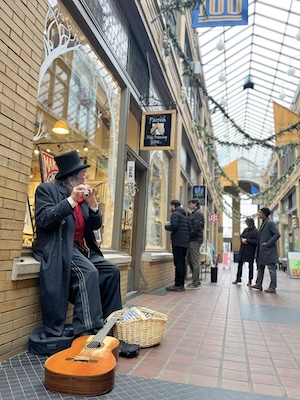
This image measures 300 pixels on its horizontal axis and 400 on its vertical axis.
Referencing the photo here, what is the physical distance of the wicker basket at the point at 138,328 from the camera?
2855mm

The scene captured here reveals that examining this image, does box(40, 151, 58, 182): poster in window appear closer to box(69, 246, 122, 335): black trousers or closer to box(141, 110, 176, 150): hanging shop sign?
box(69, 246, 122, 335): black trousers

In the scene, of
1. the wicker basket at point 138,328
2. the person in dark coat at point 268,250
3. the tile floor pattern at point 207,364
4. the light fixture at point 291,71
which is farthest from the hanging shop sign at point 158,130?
the light fixture at point 291,71

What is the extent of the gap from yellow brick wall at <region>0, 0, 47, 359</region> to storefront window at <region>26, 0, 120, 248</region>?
0.49m

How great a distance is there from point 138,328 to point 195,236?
441 cm

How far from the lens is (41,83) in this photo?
10.9 feet

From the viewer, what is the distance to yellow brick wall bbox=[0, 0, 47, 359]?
2467 millimetres

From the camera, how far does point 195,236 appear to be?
715 centimetres

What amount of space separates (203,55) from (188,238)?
41.0ft

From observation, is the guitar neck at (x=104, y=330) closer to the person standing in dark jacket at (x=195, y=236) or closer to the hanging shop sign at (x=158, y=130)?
the hanging shop sign at (x=158, y=130)

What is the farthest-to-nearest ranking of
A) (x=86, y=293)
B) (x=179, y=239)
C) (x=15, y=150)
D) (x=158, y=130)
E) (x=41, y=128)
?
(x=179, y=239), (x=158, y=130), (x=41, y=128), (x=86, y=293), (x=15, y=150)

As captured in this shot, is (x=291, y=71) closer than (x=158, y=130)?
No

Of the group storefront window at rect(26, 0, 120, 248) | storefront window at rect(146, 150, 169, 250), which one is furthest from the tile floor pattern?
storefront window at rect(146, 150, 169, 250)

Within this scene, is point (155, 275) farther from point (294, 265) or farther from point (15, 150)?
point (294, 265)

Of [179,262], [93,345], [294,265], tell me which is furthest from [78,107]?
[294,265]
